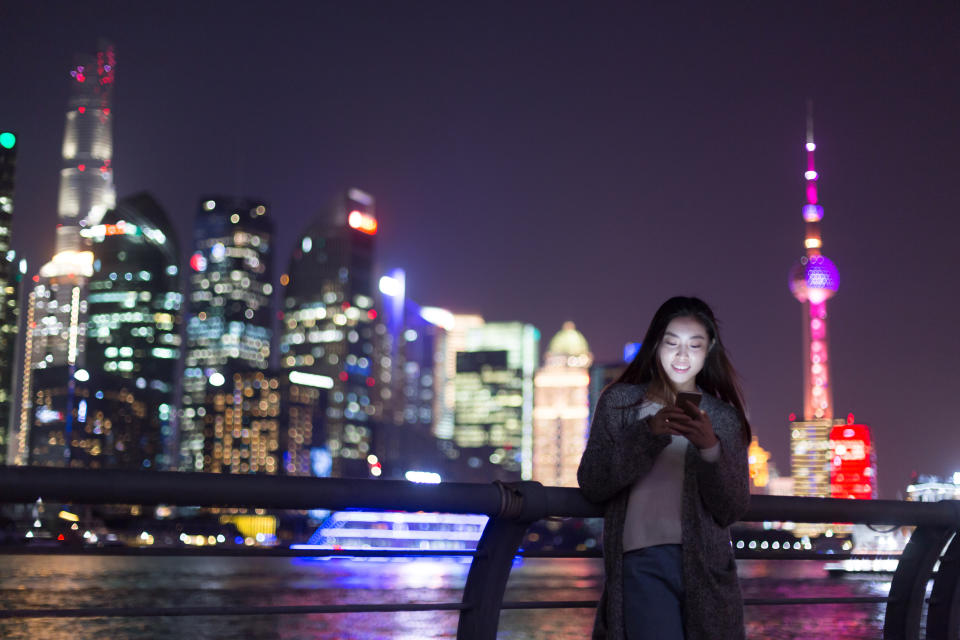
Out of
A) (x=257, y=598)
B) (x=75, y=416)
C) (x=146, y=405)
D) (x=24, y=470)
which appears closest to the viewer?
(x=24, y=470)

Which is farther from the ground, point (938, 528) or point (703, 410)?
point (703, 410)

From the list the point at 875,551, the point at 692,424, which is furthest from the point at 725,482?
the point at 875,551

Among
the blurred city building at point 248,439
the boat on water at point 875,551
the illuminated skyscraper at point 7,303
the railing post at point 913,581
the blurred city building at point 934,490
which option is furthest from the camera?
the blurred city building at point 248,439

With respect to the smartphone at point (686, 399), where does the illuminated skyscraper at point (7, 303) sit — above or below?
above

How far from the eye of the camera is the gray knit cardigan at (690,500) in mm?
3293

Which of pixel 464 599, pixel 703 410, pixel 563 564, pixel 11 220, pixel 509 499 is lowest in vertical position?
pixel 563 564

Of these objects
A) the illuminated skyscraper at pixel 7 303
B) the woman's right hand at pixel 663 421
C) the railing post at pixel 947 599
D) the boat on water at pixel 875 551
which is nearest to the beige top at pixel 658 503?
the woman's right hand at pixel 663 421

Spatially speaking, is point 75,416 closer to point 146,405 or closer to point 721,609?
point 146,405

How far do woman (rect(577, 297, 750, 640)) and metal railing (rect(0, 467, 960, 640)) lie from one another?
21cm

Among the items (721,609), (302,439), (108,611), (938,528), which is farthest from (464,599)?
(302,439)

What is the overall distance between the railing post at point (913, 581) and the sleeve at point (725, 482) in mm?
1624

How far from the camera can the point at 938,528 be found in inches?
182

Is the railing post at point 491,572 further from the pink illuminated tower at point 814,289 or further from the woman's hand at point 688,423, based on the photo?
the pink illuminated tower at point 814,289

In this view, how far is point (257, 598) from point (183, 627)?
1392cm
